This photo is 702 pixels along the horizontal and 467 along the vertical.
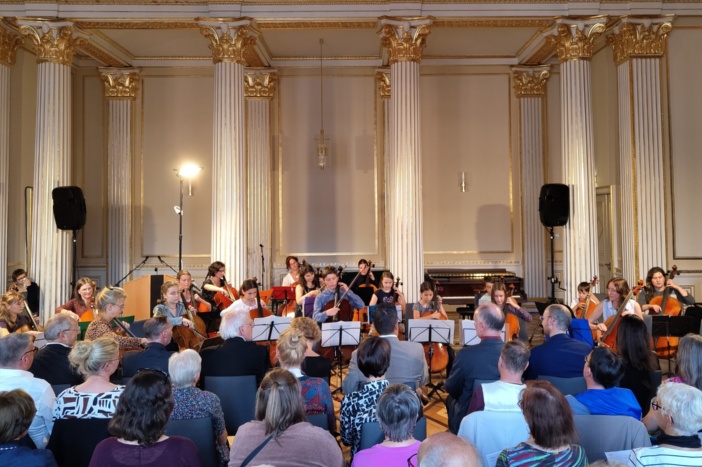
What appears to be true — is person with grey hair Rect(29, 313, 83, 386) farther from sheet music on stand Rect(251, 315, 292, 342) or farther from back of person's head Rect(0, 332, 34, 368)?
sheet music on stand Rect(251, 315, 292, 342)

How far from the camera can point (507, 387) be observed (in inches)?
131

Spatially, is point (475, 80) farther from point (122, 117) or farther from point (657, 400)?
point (657, 400)

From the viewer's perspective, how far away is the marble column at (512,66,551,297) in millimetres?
13375

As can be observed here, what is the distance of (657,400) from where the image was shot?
2.91m

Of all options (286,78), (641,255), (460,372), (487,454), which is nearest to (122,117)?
Answer: (286,78)

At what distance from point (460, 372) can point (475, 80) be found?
10566 millimetres

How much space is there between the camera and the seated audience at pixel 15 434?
255 cm

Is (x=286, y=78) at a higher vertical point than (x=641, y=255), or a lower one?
higher

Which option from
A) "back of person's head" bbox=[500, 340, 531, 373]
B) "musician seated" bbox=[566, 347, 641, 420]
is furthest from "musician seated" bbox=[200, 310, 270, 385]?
"musician seated" bbox=[566, 347, 641, 420]

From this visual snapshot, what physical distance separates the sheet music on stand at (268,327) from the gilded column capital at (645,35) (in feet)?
24.1

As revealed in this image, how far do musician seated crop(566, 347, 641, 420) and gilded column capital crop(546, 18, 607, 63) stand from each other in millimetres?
7734

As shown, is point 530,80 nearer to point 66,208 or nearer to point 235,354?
point 66,208

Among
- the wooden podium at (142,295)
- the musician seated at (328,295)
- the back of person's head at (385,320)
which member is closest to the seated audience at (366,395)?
the back of person's head at (385,320)

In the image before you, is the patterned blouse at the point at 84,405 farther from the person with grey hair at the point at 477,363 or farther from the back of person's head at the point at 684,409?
the back of person's head at the point at 684,409
